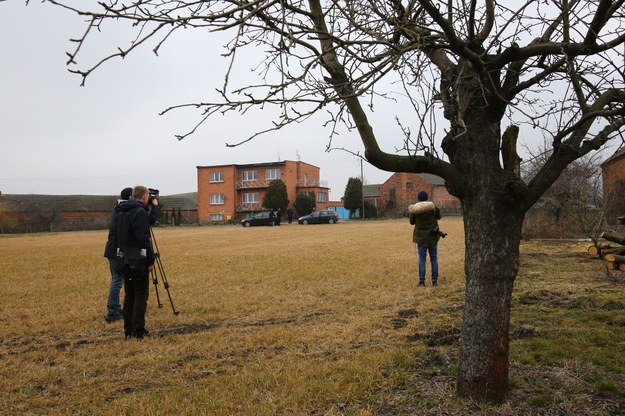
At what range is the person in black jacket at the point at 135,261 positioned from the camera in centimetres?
602

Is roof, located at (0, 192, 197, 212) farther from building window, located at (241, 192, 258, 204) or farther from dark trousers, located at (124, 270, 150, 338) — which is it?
dark trousers, located at (124, 270, 150, 338)

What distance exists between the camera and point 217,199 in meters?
59.9

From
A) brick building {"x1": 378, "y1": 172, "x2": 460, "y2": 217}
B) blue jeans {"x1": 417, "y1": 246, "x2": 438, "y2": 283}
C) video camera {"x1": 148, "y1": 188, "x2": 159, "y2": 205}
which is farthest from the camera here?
brick building {"x1": 378, "y1": 172, "x2": 460, "y2": 217}

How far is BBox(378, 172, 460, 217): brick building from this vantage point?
59.7m

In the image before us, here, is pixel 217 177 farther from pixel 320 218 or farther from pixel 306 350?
pixel 306 350

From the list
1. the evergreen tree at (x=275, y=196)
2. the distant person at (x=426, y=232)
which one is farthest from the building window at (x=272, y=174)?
the distant person at (x=426, y=232)

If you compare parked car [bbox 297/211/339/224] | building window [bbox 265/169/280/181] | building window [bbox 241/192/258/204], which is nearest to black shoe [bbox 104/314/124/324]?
parked car [bbox 297/211/339/224]

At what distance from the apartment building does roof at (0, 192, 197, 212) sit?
6911 millimetres

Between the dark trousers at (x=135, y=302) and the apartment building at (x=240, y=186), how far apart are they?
51.8 meters

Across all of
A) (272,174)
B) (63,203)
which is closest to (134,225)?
(272,174)

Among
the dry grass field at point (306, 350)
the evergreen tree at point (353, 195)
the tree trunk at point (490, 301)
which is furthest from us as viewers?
the evergreen tree at point (353, 195)

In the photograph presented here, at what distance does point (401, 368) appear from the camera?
14.4ft

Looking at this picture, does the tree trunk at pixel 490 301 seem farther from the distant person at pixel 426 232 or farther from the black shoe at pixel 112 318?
the distant person at pixel 426 232

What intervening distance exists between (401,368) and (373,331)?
149 centimetres
